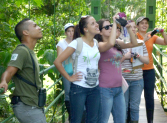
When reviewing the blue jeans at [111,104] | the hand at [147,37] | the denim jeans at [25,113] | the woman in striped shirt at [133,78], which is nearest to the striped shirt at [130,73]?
the woman in striped shirt at [133,78]

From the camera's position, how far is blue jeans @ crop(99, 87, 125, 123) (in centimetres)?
344

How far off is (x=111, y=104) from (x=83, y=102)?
0.40 meters

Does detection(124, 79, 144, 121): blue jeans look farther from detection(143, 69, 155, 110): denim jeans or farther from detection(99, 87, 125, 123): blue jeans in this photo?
detection(99, 87, 125, 123): blue jeans

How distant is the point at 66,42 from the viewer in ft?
15.8

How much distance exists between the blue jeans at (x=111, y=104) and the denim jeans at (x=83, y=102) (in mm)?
151

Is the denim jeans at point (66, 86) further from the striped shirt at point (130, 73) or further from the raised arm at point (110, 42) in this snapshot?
the raised arm at point (110, 42)

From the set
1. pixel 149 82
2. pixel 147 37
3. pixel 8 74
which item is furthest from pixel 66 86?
pixel 8 74

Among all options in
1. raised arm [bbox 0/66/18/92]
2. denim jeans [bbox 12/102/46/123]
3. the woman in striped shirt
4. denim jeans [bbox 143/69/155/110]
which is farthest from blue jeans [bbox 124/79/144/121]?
raised arm [bbox 0/66/18/92]

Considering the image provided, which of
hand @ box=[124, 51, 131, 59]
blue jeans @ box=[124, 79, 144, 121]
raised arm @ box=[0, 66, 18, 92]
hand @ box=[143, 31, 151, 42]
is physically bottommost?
blue jeans @ box=[124, 79, 144, 121]

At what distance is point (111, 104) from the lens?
137 inches

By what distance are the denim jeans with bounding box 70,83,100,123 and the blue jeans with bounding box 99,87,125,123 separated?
0.50 ft

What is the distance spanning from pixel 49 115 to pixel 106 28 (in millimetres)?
3766

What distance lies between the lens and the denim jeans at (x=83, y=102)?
3.18 metres

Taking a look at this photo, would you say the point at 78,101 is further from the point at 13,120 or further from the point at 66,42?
the point at 66,42
